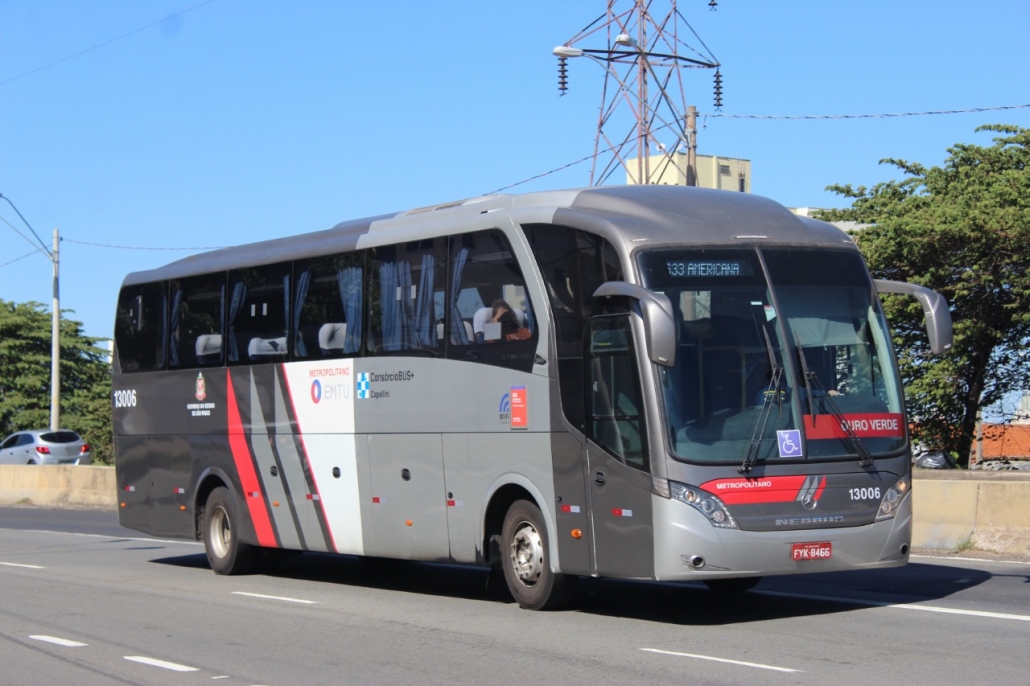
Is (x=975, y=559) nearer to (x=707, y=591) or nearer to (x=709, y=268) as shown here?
(x=707, y=591)

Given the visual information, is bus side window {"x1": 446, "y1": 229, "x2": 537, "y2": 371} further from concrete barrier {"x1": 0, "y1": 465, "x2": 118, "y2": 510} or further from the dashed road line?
concrete barrier {"x1": 0, "y1": 465, "x2": 118, "y2": 510}

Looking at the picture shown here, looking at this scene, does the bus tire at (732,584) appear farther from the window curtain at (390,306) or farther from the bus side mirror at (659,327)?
the window curtain at (390,306)

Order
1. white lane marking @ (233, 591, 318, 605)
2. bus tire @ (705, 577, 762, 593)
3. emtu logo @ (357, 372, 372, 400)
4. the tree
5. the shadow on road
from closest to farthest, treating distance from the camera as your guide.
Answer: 1. the shadow on road
2. bus tire @ (705, 577, 762, 593)
3. white lane marking @ (233, 591, 318, 605)
4. emtu logo @ (357, 372, 372, 400)
5. the tree

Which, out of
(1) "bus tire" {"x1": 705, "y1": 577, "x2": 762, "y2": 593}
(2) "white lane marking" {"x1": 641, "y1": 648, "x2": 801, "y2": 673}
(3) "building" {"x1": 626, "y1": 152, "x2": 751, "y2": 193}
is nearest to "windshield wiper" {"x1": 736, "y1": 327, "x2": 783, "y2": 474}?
(2) "white lane marking" {"x1": 641, "y1": 648, "x2": 801, "y2": 673}

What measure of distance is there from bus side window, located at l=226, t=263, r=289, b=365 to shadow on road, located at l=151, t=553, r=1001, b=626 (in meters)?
2.67

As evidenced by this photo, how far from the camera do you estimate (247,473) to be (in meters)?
15.8

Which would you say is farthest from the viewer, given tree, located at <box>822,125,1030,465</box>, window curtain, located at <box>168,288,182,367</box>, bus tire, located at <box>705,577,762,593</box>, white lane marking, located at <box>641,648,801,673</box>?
tree, located at <box>822,125,1030,465</box>

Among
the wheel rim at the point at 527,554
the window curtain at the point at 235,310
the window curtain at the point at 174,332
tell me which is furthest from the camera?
the window curtain at the point at 174,332

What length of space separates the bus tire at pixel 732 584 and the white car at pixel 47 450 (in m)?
35.9

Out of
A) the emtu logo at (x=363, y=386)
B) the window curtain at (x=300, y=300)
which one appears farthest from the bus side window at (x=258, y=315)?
the emtu logo at (x=363, y=386)

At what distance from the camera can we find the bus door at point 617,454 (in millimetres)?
10336

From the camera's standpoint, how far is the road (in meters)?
8.63

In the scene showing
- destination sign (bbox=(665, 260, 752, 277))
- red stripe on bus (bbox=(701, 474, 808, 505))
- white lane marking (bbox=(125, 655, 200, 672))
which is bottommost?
white lane marking (bbox=(125, 655, 200, 672))

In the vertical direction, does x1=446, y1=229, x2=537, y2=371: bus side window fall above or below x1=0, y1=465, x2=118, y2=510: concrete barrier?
above
